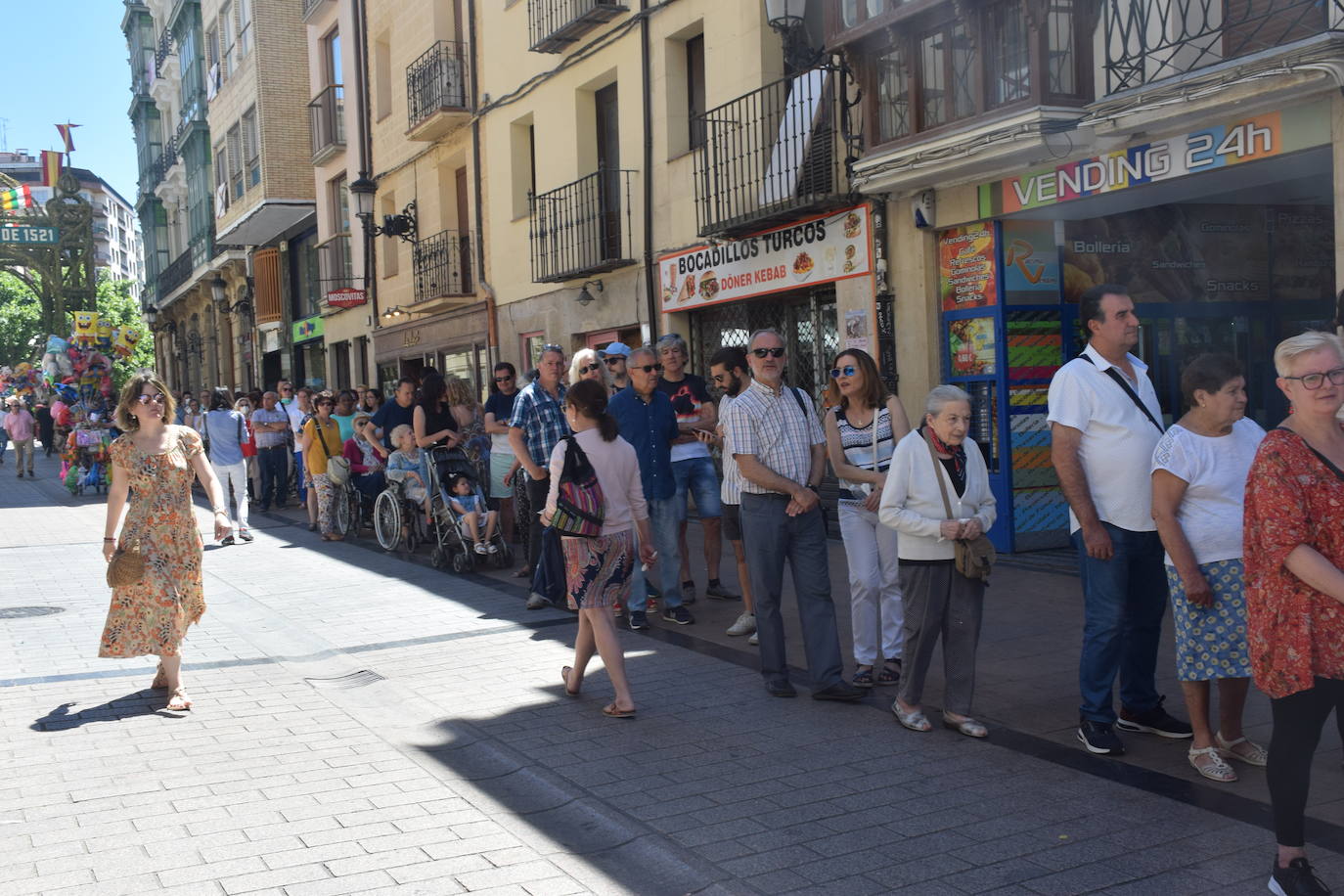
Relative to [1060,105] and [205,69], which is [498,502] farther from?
[205,69]

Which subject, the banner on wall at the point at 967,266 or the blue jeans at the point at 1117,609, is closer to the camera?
the blue jeans at the point at 1117,609

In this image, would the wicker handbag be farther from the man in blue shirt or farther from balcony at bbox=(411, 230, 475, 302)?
balcony at bbox=(411, 230, 475, 302)

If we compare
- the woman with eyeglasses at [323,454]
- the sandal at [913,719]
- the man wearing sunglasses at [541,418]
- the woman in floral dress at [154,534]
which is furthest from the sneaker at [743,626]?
the woman with eyeglasses at [323,454]

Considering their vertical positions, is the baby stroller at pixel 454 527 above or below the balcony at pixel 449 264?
below

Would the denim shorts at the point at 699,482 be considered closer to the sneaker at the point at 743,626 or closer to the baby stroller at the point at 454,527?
the sneaker at the point at 743,626

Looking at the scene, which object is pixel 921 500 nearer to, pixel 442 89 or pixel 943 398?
pixel 943 398

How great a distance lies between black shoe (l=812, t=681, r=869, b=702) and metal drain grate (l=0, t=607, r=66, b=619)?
21.1ft

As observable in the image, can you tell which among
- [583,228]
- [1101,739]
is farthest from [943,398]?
[583,228]

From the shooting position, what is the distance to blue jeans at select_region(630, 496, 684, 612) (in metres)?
8.19

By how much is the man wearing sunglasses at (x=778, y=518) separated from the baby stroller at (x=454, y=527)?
5.25 meters

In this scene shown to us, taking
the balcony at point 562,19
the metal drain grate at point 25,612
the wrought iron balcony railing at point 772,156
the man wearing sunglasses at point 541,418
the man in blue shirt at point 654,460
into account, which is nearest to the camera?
the man in blue shirt at point 654,460

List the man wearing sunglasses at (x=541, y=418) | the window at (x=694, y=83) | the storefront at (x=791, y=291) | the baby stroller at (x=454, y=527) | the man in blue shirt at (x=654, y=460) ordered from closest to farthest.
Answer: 1. the man in blue shirt at (x=654, y=460)
2. the man wearing sunglasses at (x=541, y=418)
3. the baby stroller at (x=454, y=527)
4. the storefront at (x=791, y=291)
5. the window at (x=694, y=83)

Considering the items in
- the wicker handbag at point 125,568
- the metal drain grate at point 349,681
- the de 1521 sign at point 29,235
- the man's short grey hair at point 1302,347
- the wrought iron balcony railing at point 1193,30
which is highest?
the de 1521 sign at point 29,235

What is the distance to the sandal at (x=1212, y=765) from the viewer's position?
458 cm
